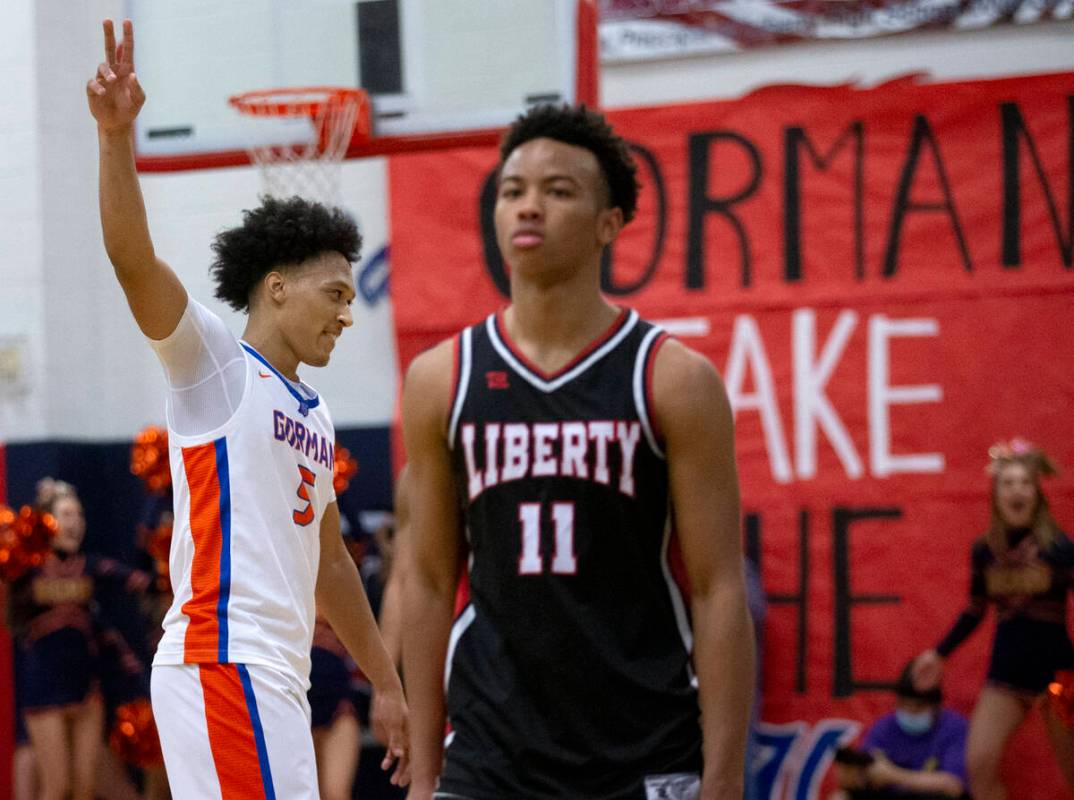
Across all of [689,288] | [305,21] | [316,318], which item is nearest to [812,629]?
[689,288]

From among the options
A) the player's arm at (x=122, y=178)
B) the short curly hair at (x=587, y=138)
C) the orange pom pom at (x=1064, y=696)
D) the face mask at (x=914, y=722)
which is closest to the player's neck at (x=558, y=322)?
the short curly hair at (x=587, y=138)

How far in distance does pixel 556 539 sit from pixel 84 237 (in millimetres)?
6988

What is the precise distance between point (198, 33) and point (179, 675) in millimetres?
4104

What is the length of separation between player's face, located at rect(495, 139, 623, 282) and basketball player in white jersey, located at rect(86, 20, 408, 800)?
0.55 meters

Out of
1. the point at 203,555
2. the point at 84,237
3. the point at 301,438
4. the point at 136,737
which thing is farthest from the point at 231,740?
the point at 84,237

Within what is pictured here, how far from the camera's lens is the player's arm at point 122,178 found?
2949 millimetres

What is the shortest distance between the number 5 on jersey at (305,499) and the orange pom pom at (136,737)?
4.98 meters

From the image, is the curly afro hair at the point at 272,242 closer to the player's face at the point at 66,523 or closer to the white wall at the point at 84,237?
the player's face at the point at 66,523

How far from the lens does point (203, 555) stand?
10.7ft

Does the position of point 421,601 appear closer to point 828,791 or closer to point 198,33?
point 198,33

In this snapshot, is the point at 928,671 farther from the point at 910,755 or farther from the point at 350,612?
the point at 350,612

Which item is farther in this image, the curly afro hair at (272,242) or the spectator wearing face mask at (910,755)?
the spectator wearing face mask at (910,755)

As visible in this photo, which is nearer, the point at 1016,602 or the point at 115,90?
the point at 115,90

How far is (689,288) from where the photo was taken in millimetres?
8141
